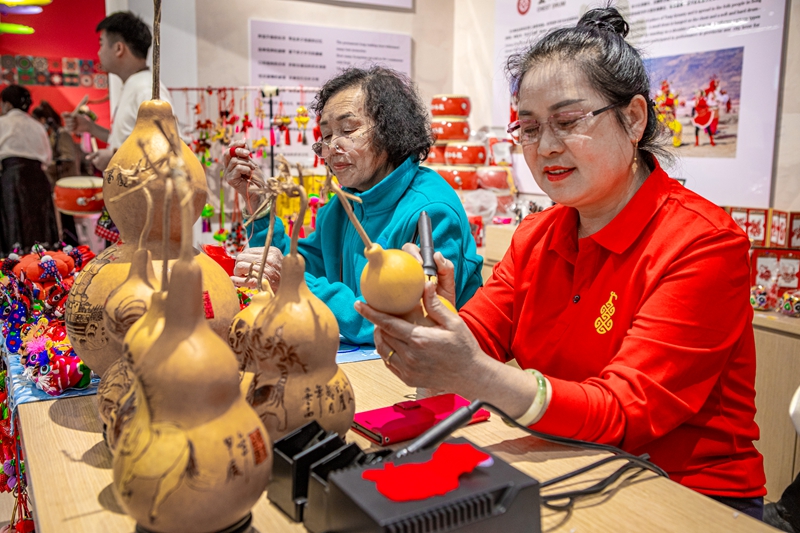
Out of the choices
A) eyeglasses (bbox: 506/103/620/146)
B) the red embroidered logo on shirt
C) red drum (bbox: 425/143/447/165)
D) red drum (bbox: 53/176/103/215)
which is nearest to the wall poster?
red drum (bbox: 425/143/447/165)

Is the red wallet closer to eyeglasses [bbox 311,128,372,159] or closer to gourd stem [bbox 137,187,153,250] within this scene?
gourd stem [bbox 137,187,153,250]

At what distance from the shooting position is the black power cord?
2.32ft

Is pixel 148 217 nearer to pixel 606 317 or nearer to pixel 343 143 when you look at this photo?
pixel 606 317

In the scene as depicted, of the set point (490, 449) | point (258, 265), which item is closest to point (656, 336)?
point (490, 449)

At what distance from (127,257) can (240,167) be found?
0.77 meters

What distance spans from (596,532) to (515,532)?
0.38ft

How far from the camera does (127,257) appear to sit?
3.14ft

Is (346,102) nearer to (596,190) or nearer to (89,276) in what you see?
(596,190)

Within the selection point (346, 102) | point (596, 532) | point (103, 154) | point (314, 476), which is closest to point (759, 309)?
point (346, 102)

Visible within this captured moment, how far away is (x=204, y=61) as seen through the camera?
3.69 metres

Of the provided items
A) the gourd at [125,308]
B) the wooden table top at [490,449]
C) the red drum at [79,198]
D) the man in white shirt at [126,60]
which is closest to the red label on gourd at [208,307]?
the gourd at [125,308]

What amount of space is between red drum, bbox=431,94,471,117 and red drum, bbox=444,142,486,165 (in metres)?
0.19

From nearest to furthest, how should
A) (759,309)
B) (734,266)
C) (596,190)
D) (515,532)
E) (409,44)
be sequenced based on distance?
(515,532) → (734,266) → (596,190) → (759,309) → (409,44)

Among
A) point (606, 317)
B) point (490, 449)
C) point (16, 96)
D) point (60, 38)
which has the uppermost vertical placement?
point (60, 38)
